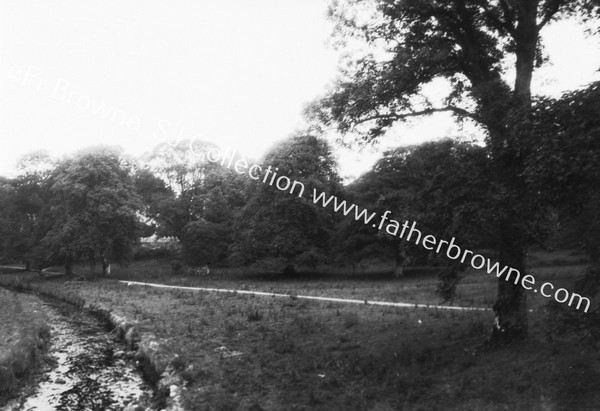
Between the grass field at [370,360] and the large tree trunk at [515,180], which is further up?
the large tree trunk at [515,180]

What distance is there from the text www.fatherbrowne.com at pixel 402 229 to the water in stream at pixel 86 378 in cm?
868

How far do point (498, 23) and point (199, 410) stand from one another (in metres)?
14.0

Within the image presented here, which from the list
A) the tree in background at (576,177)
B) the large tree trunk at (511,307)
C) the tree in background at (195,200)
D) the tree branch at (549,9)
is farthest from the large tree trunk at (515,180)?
the tree in background at (195,200)

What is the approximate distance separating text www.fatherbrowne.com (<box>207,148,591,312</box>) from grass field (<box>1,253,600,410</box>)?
1126mm

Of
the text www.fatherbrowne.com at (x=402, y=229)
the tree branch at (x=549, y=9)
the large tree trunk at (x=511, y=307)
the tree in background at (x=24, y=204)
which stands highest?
the tree branch at (x=549, y=9)

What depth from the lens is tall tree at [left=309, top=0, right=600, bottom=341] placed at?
10914mm

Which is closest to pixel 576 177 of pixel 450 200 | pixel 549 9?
pixel 450 200

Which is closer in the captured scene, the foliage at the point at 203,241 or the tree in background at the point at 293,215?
the tree in background at the point at 293,215

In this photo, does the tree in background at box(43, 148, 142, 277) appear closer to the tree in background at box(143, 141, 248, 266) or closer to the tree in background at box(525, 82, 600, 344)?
the tree in background at box(143, 141, 248, 266)

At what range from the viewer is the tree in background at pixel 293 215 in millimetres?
42969

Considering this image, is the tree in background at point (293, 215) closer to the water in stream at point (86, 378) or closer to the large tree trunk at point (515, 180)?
the water in stream at point (86, 378)

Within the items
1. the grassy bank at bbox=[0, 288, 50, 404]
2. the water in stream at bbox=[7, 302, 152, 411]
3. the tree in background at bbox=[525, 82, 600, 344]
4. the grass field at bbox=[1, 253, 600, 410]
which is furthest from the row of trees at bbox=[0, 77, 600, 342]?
the grassy bank at bbox=[0, 288, 50, 404]

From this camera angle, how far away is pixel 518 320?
12398 millimetres

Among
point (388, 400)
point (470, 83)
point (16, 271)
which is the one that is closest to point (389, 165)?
point (470, 83)
